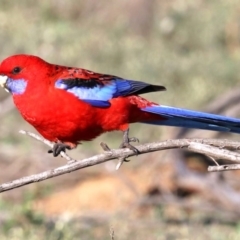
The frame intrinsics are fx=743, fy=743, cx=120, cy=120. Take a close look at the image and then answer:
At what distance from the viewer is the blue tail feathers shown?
142 inches

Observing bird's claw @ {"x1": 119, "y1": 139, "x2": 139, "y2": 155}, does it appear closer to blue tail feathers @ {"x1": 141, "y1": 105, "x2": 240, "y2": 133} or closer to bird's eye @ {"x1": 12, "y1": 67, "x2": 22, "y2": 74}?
blue tail feathers @ {"x1": 141, "y1": 105, "x2": 240, "y2": 133}

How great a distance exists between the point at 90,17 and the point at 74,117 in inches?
389

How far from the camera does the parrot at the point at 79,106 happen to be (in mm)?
3670

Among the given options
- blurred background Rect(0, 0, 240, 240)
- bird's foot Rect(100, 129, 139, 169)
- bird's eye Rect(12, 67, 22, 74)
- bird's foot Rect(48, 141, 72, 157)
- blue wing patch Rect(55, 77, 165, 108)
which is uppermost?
bird's eye Rect(12, 67, 22, 74)

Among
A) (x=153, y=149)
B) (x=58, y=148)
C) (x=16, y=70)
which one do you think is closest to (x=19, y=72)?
(x=16, y=70)

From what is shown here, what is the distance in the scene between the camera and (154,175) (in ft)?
24.5

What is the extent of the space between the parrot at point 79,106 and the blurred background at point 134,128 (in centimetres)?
69

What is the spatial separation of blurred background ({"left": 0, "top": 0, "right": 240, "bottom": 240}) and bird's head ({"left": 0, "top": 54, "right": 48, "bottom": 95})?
3.32 feet

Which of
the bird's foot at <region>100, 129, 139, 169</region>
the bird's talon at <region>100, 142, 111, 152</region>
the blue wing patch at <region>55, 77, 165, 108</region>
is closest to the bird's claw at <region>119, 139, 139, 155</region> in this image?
the bird's foot at <region>100, 129, 139, 169</region>

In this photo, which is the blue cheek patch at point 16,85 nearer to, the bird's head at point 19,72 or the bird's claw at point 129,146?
the bird's head at point 19,72

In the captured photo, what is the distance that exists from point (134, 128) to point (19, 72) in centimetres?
531

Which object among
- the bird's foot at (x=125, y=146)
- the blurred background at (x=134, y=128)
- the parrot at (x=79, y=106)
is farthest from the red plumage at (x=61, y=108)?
the blurred background at (x=134, y=128)

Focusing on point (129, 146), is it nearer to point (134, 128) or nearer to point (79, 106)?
point (79, 106)

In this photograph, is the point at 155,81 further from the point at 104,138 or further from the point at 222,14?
the point at 222,14
